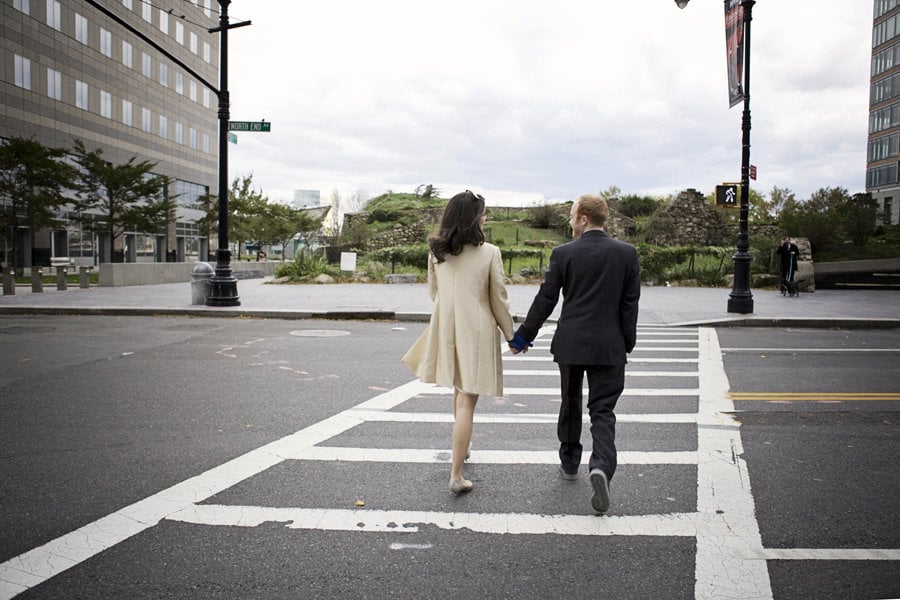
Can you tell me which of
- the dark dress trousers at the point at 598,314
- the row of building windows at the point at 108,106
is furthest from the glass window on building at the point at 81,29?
the dark dress trousers at the point at 598,314

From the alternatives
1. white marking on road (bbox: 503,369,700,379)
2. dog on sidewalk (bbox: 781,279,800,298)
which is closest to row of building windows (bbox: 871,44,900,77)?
dog on sidewalk (bbox: 781,279,800,298)

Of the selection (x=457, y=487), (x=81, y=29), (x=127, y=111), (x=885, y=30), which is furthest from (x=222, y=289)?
(x=885, y=30)

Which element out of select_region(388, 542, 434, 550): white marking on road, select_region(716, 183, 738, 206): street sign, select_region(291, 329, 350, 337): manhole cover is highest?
select_region(716, 183, 738, 206): street sign

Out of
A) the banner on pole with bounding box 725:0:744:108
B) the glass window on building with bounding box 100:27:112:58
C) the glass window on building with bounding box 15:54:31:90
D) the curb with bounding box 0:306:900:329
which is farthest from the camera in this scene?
the glass window on building with bounding box 100:27:112:58

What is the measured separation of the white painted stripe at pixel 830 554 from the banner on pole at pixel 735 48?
14.9 meters

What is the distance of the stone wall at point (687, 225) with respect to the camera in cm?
4012

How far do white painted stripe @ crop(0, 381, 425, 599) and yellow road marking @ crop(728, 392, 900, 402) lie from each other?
4442mm

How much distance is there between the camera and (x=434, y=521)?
3.88 meters

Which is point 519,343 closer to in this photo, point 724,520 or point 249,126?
point 724,520

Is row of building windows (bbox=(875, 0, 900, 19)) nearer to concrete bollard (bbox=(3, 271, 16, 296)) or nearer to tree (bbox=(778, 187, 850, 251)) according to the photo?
tree (bbox=(778, 187, 850, 251))

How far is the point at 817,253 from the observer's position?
30.2 metres

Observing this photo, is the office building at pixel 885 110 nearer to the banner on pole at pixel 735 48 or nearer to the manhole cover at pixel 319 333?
the banner on pole at pixel 735 48

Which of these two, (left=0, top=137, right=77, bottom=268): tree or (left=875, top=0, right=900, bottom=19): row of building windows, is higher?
(left=875, top=0, right=900, bottom=19): row of building windows

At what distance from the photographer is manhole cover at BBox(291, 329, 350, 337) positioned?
12419 mm
